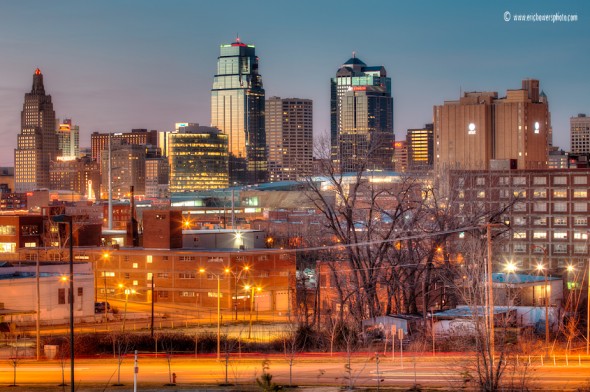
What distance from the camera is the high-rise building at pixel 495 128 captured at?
145875mm

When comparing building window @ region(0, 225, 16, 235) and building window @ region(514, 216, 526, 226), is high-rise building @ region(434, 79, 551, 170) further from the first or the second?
building window @ region(0, 225, 16, 235)

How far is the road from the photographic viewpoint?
104 feet

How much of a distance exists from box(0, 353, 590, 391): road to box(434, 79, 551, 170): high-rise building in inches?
4302

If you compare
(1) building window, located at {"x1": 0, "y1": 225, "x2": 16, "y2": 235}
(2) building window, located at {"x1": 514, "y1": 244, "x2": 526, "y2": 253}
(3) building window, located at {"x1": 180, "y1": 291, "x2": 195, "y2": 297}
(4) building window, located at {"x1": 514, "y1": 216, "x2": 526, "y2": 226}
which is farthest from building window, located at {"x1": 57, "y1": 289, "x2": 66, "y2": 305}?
(4) building window, located at {"x1": 514, "y1": 216, "x2": 526, "y2": 226}

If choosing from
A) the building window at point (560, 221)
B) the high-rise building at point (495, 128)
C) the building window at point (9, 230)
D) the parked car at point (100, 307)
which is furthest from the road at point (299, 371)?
the high-rise building at point (495, 128)

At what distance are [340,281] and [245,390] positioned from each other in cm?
2267

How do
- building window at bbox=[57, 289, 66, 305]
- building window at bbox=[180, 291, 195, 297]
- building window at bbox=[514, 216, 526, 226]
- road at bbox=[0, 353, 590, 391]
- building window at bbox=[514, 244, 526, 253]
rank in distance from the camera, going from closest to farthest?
road at bbox=[0, 353, 590, 391]
building window at bbox=[57, 289, 66, 305]
building window at bbox=[180, 291, 195, 297]
building window at bbox=[514, 244, 526, 253]
building window at bbox=[514, 216, 526, 226]

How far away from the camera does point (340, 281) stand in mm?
52406

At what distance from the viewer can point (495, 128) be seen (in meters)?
147

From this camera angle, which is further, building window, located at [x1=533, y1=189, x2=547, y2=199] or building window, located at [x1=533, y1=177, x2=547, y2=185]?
building window, located at [x1=533, y1=177, x2=547, y2=185]

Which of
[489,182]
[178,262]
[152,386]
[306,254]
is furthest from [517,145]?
[152,386]

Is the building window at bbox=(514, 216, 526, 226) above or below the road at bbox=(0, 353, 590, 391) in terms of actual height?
above

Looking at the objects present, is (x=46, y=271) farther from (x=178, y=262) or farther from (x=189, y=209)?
(x=189, y=209)

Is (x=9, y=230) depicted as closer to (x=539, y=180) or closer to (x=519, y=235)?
(x=519, y=235)
